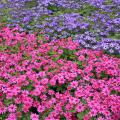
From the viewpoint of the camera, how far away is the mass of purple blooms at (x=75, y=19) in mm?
7064

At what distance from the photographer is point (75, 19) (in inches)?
309

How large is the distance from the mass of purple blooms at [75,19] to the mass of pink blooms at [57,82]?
0.70m

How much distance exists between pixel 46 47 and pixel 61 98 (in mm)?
1759

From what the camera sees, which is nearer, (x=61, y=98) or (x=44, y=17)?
(x=61, y=98)

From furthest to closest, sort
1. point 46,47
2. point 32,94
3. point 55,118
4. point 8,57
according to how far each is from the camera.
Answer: point 46,47 < point 8,57 < point 32,94 < point 55,118

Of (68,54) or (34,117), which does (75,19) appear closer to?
(68,54)

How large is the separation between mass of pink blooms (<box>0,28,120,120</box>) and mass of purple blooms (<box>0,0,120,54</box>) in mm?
699

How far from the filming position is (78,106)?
4.58 meters

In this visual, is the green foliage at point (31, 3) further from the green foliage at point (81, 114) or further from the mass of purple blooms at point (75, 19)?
the green foliage at point (81, 114)

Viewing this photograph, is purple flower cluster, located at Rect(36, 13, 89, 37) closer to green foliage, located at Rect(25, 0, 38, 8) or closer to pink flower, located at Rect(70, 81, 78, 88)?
green foliage, located at Rect(25, 0, 38, 8)

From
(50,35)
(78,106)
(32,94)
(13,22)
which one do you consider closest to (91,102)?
(78,106)

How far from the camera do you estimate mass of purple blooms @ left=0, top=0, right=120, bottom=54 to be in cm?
706

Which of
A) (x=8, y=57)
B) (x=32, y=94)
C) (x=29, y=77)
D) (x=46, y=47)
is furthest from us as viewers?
(x=46, y=47)

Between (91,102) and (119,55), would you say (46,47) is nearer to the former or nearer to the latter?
(119,55)
